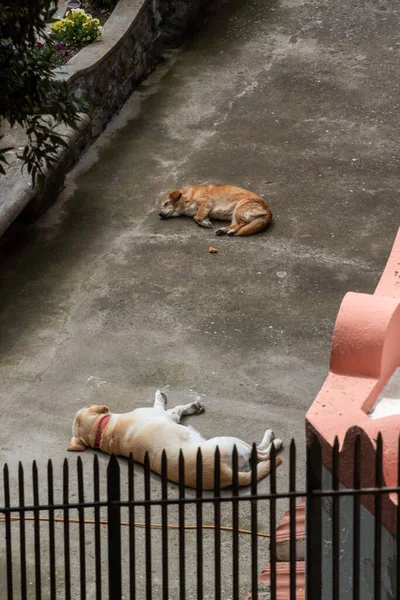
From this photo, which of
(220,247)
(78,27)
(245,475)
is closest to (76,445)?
(245,475)

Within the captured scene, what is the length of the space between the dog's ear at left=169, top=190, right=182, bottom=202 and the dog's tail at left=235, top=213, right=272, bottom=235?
0.75 meters

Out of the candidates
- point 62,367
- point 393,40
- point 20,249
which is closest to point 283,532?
point 62,367

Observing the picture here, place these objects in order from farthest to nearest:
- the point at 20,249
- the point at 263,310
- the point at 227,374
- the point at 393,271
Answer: the point at 20,249 < the point at 263,310 < the point at 227,374 < the point at 393,271

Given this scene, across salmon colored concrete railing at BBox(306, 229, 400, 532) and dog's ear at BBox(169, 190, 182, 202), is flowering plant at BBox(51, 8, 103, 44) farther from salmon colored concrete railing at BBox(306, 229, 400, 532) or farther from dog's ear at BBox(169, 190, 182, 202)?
salmon colored concrete railing at BBox(306, 229, 400, 532)

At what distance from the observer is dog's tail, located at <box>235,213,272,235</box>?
14105 mm

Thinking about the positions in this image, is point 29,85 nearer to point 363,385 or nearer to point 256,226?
point 363,385

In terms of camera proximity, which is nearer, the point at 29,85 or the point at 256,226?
the point at 29,85

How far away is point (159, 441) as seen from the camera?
34.2 feet

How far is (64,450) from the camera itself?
10.9 m

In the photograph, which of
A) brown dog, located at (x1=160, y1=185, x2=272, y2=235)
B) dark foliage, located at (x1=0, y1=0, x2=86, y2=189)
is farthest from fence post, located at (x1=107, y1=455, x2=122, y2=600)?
brown dog, located at (x1=160, y1=185, x2=272, y2=235)

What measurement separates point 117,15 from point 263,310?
5.74 meters

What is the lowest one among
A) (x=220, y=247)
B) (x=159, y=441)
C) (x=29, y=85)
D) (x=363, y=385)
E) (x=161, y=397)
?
(x=220, y=247)

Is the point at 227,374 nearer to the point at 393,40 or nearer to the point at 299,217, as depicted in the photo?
the point at 299,217

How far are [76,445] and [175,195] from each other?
4.25 m
